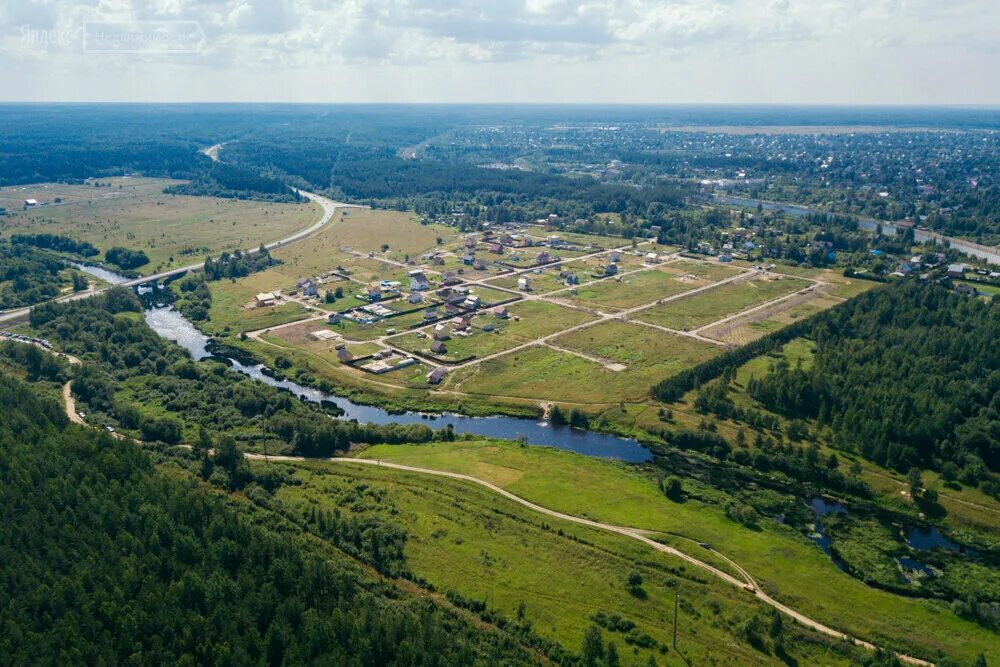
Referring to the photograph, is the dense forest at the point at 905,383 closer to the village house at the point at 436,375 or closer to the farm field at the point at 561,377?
the farm field at the point at 561,377

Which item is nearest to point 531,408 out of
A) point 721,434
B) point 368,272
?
point 721,434

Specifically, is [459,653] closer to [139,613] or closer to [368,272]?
[139,613]

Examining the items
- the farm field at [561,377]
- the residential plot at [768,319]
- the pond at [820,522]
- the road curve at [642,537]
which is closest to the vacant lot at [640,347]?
the farm field at [561,377]

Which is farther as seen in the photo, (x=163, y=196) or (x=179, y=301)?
(x=163, y=196)

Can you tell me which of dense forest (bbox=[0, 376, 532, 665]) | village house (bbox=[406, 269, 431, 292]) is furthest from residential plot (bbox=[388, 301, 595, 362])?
dense forest (bbox=[0, 376, 532, 665])

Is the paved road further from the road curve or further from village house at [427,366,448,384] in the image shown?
village house at [427,366,448,384]

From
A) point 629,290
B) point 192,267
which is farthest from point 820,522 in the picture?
point 192,267

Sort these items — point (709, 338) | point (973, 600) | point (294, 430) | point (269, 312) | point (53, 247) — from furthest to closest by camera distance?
point (53, 247) → point (269, 312) → point (709, 338) → point (294, 430) → point (973, 600)
